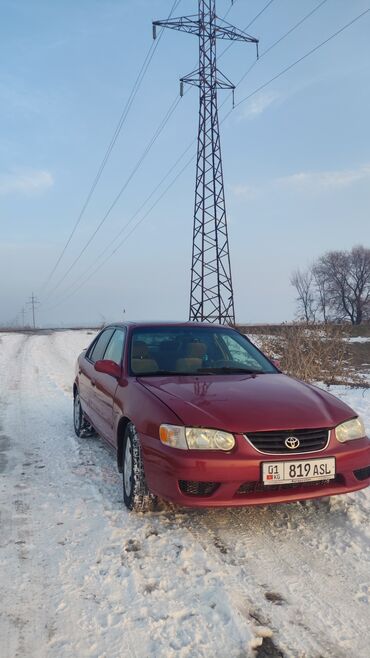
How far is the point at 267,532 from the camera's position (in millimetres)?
3566

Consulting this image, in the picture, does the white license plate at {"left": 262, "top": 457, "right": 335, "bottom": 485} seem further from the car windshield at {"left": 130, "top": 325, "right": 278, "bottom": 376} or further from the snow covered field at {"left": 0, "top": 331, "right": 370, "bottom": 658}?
the car windshield at {"left": 130, "top": 325, "right": 278, "bottom": 376}

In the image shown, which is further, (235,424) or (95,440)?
(95,440)

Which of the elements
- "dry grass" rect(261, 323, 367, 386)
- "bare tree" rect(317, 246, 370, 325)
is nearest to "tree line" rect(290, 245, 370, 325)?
"bare tree" rect(317, 246, 370, 325)

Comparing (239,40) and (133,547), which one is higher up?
(239,40)

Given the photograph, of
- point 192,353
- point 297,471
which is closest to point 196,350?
point 192,353

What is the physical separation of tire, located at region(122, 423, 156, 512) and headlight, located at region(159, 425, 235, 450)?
488 millimetres

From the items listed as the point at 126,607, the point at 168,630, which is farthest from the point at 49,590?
the point at 168,630

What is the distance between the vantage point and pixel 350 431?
365 centimetres

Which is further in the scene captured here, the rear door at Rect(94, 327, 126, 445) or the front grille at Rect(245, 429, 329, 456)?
the rear door at Rect(94, 327, 126, 445)

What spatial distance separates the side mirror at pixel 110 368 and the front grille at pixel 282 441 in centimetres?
161

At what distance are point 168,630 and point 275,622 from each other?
20.7 inches

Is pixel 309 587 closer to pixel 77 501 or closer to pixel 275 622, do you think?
pixel 275 622

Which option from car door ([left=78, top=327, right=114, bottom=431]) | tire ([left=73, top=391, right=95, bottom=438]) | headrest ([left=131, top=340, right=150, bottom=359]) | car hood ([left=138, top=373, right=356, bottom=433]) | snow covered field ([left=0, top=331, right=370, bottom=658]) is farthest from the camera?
tire ([left=73, top=391, right=95, bottom=438])

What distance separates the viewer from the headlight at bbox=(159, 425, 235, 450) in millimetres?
3301
